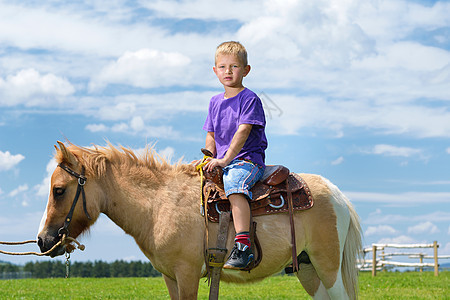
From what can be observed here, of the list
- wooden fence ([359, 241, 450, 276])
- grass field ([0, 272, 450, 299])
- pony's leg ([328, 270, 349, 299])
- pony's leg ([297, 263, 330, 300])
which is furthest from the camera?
wooden fence ([359, 241, 450, 276])

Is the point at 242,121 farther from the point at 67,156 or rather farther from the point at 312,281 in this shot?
the point at 312,281

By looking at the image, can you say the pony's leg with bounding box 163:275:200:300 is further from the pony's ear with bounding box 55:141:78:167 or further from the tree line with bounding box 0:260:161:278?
the tree line with bounding box 0:260:161:278

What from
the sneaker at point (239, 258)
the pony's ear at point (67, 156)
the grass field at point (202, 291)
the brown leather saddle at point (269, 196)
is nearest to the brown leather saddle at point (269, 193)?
the brown leather saddle at point (269, 196)

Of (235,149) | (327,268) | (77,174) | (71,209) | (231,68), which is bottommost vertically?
(327,268)

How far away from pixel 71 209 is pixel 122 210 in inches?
21.4

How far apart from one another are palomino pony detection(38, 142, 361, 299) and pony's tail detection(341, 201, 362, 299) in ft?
0.82

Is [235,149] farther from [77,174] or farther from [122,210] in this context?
[77,174]

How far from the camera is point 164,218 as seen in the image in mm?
4883

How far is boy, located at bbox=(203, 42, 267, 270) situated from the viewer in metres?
4.83

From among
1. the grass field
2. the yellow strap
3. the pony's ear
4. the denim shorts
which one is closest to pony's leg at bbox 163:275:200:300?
the yellow strap

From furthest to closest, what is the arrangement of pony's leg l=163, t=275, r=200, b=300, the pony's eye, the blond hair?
1. the blond hair
2. the pony's eye
3. pony's leg l=163, t=275, r=200, b=300

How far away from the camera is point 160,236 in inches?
190

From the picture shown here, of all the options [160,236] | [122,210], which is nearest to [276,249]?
[160,236]

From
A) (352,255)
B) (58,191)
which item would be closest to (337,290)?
(352,255)
